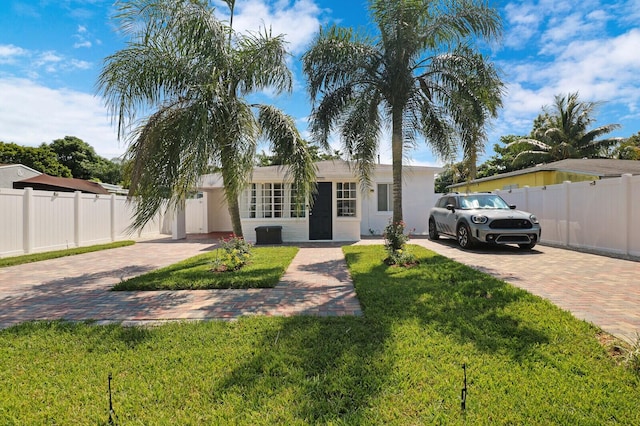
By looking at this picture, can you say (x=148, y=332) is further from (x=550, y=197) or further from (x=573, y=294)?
(x=550, y=197)

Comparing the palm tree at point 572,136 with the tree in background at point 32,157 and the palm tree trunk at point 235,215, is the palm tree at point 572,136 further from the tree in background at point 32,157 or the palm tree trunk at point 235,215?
the tree in background at point 32,157

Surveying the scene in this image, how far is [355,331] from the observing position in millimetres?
3740

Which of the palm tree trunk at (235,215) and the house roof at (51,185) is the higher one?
the house roof at (51,185)

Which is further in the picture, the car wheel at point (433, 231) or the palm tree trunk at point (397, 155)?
the car wheel at point (433, 231)

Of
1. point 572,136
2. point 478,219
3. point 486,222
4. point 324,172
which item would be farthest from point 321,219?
point 572,136

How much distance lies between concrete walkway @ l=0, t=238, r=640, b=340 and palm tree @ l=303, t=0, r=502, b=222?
3.16 metres

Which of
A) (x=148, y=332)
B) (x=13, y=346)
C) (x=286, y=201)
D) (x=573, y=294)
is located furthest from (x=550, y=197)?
(x=13, y=346)

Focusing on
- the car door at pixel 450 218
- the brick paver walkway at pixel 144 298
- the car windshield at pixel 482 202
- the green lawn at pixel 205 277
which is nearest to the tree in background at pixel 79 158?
the brick paver walkway at pixel 144 298

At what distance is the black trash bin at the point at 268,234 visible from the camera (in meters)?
12.9

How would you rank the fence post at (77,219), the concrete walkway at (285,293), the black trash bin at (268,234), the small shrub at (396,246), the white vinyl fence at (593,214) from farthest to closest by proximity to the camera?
the black trash bin at (268,234)
the fence post at (77,219)
the white vinyl fence at (593,214)
the small shrub at (396,246)
the concrete walkway at (285,293)

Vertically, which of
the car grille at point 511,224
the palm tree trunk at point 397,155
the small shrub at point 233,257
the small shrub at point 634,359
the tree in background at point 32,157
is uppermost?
the tree in background at point 32,157

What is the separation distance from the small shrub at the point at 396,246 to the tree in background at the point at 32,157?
34662 mm

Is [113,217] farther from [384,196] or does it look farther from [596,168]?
[596,168]

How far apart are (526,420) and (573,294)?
159 inches
